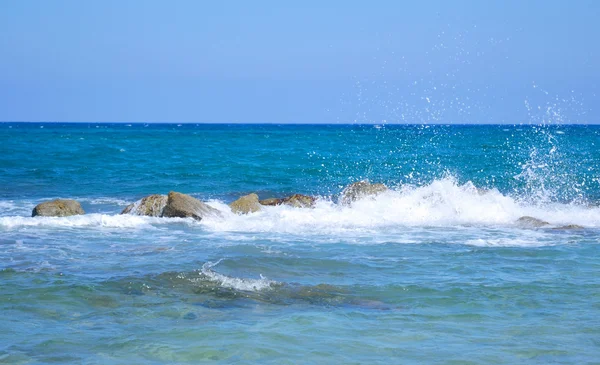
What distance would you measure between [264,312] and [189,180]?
2076 cm

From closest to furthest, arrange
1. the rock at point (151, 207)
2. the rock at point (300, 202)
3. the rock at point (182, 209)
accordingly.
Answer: the rock at point (182, 209)
the rock at point (151, 207)
the rock at point (300, 202)

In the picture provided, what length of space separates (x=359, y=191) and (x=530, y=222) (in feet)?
15.3

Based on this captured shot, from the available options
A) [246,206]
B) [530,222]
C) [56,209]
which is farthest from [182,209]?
[530,222]

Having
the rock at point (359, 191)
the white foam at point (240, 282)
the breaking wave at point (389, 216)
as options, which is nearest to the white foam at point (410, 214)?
the breaking wave at point (389, 216)

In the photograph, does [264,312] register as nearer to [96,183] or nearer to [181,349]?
[181,349]

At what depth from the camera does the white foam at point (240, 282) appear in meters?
9.59

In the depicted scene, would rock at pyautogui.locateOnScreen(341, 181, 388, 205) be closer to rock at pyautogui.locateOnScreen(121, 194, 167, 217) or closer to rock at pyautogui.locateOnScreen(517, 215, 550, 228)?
rock at pyautogui.locateOnScreen(517, 215, 550, 228)

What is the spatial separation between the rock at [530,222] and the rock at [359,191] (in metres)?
3.99

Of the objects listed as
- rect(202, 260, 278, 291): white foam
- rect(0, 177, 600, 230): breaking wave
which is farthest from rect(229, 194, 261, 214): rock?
rect(202, 260, 278, 291): white foam

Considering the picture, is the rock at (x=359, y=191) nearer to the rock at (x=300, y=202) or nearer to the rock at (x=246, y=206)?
the rock at (x=300, y=202)

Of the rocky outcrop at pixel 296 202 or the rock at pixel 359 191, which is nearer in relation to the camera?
the rocky outcrop at pixel 296 202

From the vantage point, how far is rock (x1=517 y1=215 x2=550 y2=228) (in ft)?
52.2

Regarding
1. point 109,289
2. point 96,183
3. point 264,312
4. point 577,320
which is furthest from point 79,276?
point 96,183

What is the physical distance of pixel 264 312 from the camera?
27.7ft
